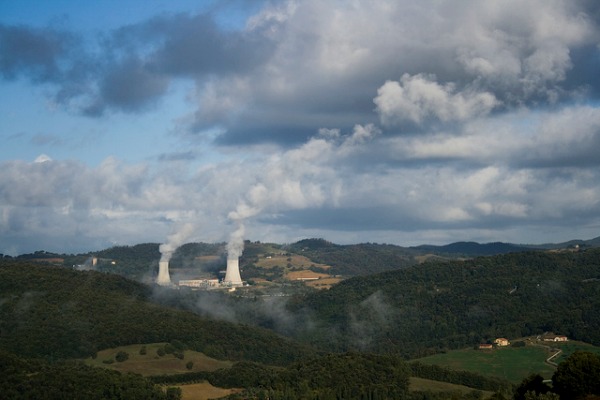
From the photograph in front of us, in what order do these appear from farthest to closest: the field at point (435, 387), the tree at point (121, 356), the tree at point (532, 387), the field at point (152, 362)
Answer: the tree at point (121, 356)
the field at point (152, 362)
the field at point (435, 387)
the tree at point (532, 387)

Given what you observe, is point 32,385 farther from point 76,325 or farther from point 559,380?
point 559,380

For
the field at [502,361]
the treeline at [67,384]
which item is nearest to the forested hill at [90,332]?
the treeline at [67,384]

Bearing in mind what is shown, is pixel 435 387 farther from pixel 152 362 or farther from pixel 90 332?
pixel 90 332

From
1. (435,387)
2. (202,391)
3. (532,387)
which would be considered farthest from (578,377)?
(202,391)

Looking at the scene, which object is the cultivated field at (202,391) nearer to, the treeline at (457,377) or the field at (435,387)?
the field at (435,387)

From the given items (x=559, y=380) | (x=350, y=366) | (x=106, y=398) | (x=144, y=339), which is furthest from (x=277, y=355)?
(x=559, y=380)
